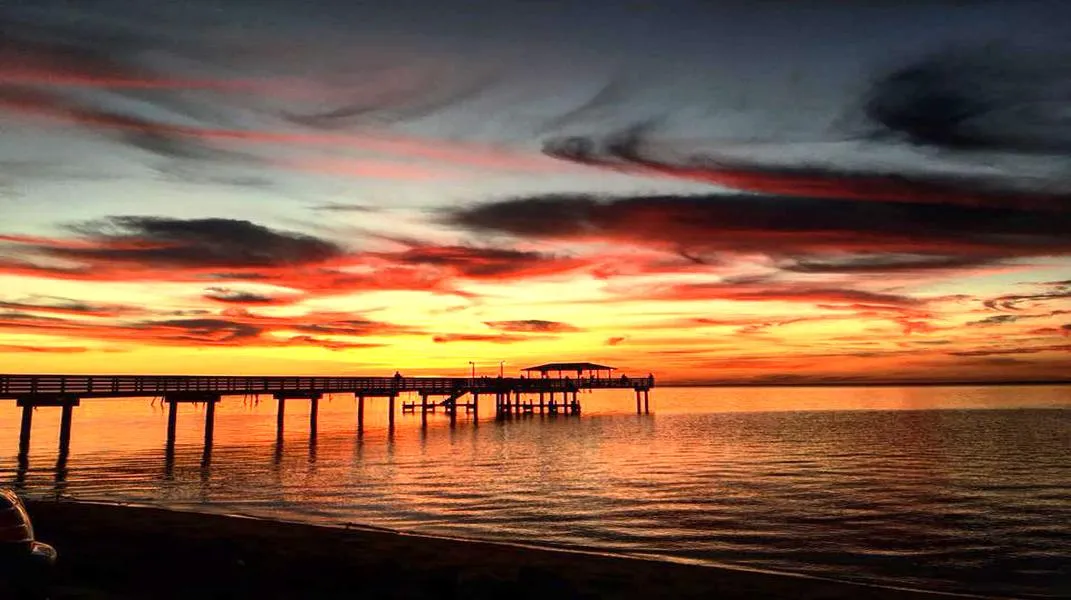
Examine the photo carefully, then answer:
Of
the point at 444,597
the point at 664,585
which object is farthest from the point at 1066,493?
the point at 444,597

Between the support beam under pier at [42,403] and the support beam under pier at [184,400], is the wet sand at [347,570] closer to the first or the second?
the support beam under pier at [42,403]

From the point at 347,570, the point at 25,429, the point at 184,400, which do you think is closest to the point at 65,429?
the point at 25,429

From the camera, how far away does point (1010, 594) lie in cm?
1512

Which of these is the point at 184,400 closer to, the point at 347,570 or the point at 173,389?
the point at 173,389

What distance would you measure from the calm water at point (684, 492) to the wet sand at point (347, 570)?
4376 mm

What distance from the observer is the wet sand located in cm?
1112

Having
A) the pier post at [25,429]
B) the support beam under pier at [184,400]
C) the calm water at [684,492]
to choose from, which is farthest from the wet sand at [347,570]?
the support beam under pier at [184,400]

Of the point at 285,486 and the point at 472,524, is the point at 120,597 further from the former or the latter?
the point at 285,486

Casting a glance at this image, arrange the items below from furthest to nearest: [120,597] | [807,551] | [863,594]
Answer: [807,551] < [863,594] < [120,597]

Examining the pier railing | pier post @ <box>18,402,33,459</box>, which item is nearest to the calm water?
pier post @ <box>18,402,33,459</box>

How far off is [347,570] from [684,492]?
20.0 metres

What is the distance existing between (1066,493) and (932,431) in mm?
43772

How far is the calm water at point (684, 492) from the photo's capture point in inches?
765

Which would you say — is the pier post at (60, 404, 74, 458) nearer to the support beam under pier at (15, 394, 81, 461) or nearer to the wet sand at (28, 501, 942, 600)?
the support beam under pier at (15, 394, 81, 461)
